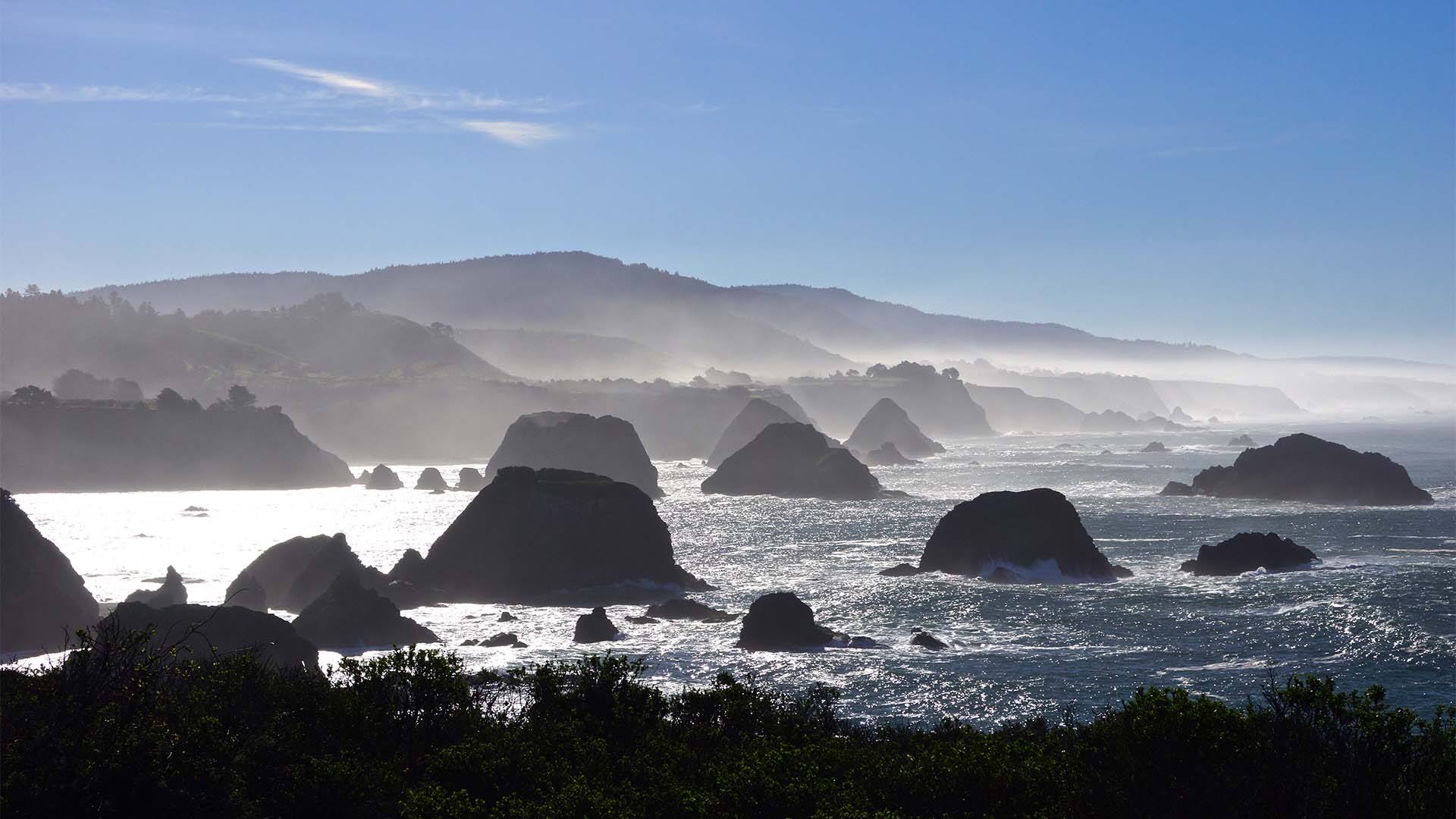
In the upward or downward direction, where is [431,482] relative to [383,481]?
downward

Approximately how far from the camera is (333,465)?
577 feet

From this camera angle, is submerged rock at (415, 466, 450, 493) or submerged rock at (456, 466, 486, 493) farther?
submerged rock at (415, 466, 450, 493)

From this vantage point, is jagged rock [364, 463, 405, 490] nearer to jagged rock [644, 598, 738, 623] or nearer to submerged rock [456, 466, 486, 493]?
submerged rock [456, 466, 486, 493]

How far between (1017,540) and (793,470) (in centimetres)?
6928

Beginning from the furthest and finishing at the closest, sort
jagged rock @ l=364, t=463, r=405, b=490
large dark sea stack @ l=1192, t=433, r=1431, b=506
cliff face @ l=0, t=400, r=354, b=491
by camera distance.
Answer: jagged rock @ l=364, t=463, r=405, b=490 → cliff face @ l=0, t=400, r=354, b=491 → large dark sea stack @ l=1192, t=433, r=1431, b=506

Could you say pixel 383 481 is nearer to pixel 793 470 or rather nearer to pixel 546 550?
pixel 793 470

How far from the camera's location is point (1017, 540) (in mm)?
77312

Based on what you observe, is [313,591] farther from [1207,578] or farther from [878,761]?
[1207,578]

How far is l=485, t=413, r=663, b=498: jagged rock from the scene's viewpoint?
14062cm

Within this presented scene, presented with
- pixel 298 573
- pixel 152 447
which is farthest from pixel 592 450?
pixel 152 447

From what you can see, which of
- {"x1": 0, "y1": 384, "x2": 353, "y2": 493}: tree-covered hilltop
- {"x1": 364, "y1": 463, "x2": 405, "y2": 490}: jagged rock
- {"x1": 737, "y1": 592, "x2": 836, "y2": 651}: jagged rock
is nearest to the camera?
{"x1": 737, "y1": 592, "x2": 836, "y2": 651}: jagged rock

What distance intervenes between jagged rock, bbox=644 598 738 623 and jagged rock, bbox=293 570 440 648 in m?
13.5

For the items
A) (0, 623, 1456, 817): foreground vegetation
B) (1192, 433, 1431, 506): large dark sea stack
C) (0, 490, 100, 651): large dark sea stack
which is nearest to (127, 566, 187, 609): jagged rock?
(0, 490, 100, 651): large dark sea stack

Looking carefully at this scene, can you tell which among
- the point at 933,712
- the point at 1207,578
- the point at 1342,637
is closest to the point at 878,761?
the point at 933,712
